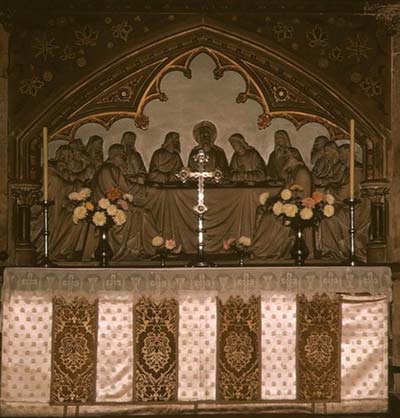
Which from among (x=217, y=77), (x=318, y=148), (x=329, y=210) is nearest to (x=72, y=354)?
(x=329, y=210)

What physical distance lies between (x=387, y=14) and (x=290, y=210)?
7.10ft

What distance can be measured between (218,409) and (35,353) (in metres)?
1.56

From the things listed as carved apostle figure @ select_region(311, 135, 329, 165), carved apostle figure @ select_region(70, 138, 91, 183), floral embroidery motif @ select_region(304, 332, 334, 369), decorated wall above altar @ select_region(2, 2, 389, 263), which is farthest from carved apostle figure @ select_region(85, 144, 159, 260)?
floral embroidery motif @ select_region(304, 332, 334, 369)

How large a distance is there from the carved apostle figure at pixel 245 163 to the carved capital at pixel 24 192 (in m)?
1.96

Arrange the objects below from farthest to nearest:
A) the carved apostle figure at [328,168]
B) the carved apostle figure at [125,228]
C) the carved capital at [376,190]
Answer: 1. the carved apostle figure at [328,168]
2. the carved apostle figure at [125,228]
3. the carved capital at [376,190]

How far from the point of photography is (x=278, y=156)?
8.09 m

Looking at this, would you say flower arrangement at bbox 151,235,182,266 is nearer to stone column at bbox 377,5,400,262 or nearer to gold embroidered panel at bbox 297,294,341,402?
gold embroidered panel at bbox 297,294,341,402

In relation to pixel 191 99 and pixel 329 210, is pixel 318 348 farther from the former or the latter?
pixel 191 99

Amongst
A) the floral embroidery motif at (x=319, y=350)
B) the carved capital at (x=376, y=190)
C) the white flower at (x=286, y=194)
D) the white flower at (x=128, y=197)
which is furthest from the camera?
the carved capital at (x=376, y=190)

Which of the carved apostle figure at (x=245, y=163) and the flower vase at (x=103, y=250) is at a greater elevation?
the carved apostle figure at (x=245, y=163)

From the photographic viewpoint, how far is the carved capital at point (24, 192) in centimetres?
748

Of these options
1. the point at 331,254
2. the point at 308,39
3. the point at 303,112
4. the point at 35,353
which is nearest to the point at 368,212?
the point at 331,254

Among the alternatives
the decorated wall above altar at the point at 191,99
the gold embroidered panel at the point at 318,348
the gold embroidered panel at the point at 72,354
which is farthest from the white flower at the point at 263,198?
the gold embroidered panel at the point at 72,354

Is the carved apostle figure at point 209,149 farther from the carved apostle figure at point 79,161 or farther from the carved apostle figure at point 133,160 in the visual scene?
the carved apostle figure at point 79,161
